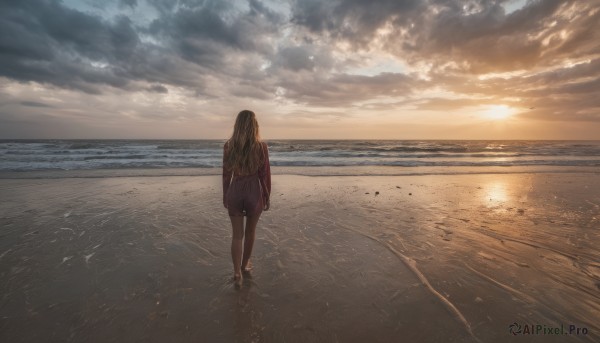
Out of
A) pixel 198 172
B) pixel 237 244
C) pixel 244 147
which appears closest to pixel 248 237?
pixel 237 244

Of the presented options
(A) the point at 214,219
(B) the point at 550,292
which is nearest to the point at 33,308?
(A) the point at 214,219

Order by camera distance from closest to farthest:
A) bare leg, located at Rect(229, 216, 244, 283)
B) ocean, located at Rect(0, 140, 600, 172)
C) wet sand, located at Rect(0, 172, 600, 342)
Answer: wet sand, located at Rect(0, 172, 600, 342), bare leg, located at Rect(229, 216, 244, 283), ocean, located at Rect(0, 140, 600, 172)

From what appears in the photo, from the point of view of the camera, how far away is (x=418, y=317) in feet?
9.93

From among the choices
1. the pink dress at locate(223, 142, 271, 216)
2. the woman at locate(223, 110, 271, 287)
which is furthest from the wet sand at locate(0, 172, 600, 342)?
the pink dress at locate(223, 142, 271, 216)

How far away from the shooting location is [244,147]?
142 inches

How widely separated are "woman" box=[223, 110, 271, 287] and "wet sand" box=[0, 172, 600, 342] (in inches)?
29.6

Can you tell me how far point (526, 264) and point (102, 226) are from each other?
24.0ft

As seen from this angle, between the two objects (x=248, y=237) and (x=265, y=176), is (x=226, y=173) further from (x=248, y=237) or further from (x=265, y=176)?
(x=248, y=237)

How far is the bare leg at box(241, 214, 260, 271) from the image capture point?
3805 millimetres

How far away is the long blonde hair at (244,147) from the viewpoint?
3.60 meters

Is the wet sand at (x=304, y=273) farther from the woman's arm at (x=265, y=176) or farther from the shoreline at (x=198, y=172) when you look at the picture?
the shoreline at (x=198, y=172)

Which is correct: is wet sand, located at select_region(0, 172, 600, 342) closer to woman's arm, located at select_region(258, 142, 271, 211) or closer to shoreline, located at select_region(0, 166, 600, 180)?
woman's arm, located at select_region(258, 142, 271, 211)

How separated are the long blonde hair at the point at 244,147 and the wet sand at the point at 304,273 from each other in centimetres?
144

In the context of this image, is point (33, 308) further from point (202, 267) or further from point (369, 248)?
point (369, 248)
